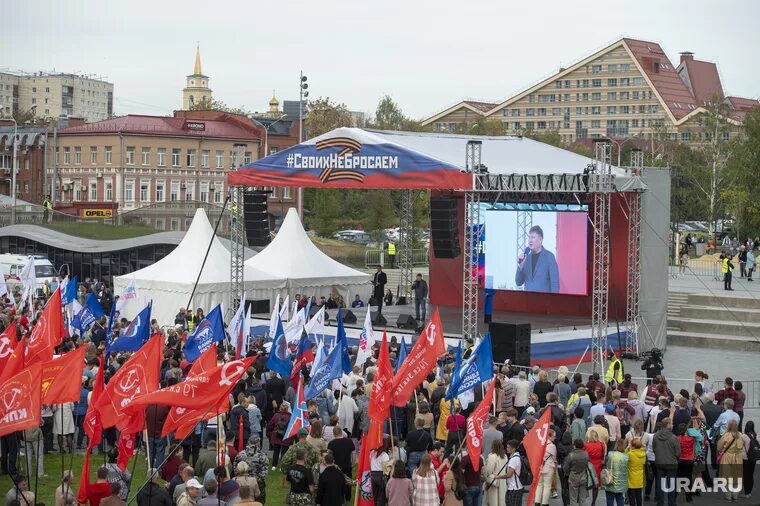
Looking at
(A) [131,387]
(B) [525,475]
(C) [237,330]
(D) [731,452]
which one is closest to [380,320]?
(C) [237,330]

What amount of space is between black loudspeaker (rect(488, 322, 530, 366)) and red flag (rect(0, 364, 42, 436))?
13.2m

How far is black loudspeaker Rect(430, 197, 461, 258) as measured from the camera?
27891mm

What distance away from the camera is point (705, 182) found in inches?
2532

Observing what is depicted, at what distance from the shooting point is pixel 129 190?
75.1 m

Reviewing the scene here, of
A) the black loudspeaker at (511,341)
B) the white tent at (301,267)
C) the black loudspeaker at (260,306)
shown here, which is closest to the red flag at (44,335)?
the black loudspeaker at (511,341)

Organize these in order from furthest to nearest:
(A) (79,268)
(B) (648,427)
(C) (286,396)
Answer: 1. (A) (79,268)
2. (C) (286,396)
3. (B) (648,427)

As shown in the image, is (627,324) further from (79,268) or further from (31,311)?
(79,268)

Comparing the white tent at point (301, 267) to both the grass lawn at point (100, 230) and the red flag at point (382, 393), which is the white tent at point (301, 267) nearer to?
the grass lawn at point (100, 230)

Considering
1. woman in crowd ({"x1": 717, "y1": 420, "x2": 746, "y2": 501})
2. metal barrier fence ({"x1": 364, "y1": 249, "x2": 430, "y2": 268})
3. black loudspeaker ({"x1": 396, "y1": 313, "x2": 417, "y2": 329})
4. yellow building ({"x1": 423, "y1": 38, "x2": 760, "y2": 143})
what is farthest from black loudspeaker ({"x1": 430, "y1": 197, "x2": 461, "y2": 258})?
yellow building ({"x1": 423, "y1": 38, "x2": 760, "y2": 143})

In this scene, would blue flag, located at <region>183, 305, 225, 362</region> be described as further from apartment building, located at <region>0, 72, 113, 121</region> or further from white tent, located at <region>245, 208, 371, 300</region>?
apartment building, located at <region>0, 72, 113, 121</region>

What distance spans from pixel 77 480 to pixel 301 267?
67.2ft

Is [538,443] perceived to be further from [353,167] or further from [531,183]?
[353,167]

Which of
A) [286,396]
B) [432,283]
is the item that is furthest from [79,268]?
[286,396]

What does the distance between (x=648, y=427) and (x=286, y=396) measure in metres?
5.66
